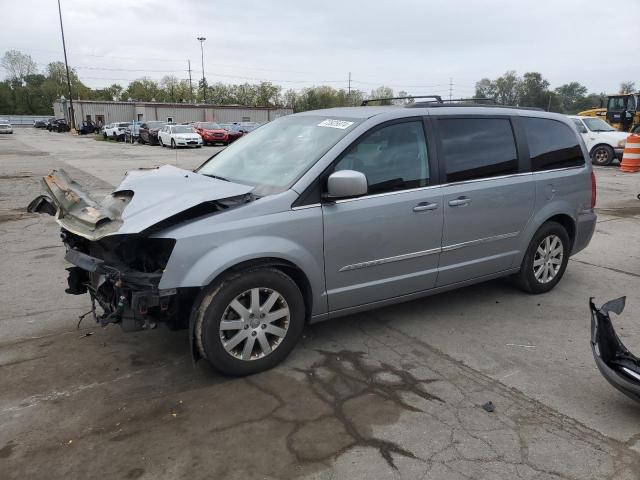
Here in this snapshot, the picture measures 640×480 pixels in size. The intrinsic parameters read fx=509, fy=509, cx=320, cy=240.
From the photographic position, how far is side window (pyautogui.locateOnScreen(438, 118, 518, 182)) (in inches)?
170

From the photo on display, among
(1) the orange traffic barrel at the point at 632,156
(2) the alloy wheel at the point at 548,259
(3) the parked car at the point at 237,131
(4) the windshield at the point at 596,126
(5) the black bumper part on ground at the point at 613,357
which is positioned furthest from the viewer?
(3) the parked car at the point at 237,131

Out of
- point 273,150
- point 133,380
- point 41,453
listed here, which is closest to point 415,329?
point 273,150

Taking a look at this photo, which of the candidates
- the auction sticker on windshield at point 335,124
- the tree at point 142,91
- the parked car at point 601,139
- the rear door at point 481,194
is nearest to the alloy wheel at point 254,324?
the auction sticker on windshield at point 335,124

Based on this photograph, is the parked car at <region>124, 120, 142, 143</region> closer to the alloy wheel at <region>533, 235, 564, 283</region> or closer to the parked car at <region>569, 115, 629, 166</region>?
the parked car at <region>569, 115, 629, 166</region>

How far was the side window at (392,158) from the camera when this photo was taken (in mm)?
3881

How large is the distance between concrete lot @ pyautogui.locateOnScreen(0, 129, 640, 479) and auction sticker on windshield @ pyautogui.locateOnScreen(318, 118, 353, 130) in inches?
67.0

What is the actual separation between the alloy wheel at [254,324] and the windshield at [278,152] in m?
0.76

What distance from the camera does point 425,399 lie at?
3.30 m

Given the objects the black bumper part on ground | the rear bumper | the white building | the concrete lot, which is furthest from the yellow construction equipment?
the white building

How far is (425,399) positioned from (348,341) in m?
0.97

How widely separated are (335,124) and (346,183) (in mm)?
800

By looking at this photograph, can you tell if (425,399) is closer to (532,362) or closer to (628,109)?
(532,362)

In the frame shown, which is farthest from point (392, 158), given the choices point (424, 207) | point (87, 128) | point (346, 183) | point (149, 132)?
point (87, 128)

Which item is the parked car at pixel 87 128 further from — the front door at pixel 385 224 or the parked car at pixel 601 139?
the front door at pixel 385 224
